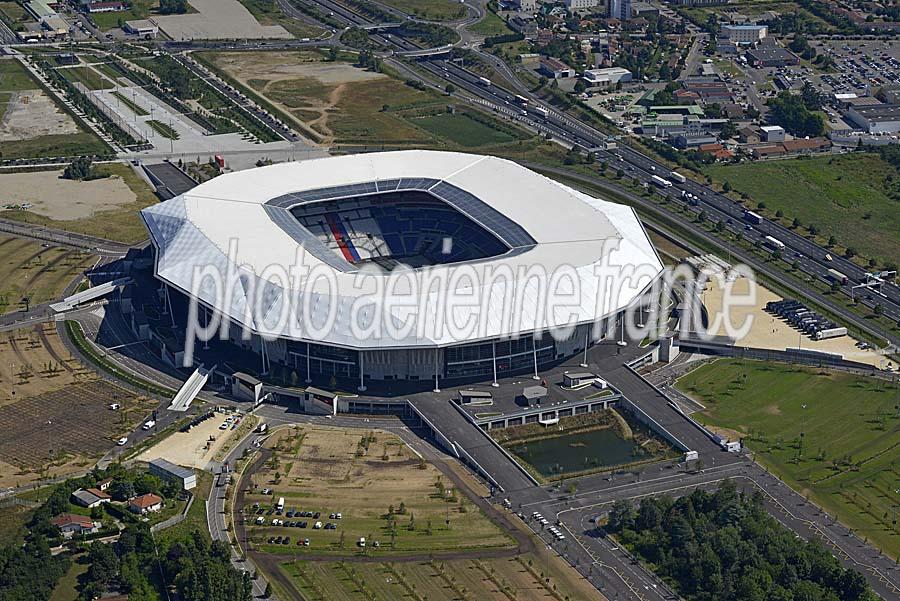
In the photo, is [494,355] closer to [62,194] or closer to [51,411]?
[51,411]

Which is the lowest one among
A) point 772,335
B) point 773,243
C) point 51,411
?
point 51,411

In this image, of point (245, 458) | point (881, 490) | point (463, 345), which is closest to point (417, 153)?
point (463, 345)

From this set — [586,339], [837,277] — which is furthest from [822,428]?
[837,277]

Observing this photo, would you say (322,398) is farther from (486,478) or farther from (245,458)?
(486,478)

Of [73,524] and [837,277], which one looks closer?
[73,524]

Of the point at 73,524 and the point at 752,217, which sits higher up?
the point at 73,524

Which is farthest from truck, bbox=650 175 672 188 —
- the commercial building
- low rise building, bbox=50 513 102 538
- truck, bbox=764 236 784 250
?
low rise building, bbox=50 513 102 538

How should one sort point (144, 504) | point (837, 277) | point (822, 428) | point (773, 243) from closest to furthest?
1. point (144, 504)
2. point (822, 428)
3. point (837, 277)
4. point (773, 243)

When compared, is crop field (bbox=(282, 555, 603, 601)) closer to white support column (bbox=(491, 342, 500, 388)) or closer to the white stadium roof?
the white stadium roof
